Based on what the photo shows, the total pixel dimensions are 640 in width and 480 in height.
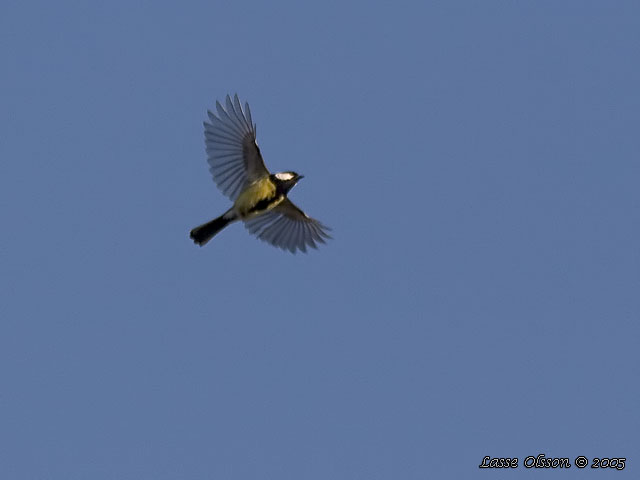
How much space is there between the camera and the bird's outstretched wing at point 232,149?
13.1 m

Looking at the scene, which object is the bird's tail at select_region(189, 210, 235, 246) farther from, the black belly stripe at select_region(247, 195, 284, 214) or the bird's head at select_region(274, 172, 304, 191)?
the bird's head at select_region(274, 172, 304, 191)

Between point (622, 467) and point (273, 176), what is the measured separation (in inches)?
215

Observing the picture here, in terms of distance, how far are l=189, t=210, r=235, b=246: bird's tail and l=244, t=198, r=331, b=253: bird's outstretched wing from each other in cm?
104

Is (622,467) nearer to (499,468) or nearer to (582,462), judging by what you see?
(582,462)

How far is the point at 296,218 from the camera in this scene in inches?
576

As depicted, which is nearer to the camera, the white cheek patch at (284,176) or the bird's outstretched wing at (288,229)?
the white cheek patch at (284,176)

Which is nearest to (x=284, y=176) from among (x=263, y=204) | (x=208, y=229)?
(x=263, y=204)

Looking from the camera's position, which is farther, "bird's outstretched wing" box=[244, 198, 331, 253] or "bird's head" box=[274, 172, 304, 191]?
"bird's outstretched wing" box=[244, 198, 331, 253]

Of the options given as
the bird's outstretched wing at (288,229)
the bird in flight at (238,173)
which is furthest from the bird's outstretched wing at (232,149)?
the bird's outstretched wing at (288,229)

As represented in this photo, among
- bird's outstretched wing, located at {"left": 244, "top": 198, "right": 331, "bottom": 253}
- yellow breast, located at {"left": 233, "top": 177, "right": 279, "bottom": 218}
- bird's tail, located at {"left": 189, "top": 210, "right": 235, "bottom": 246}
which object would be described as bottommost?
bird's tail, located at {"left": 189, "top": 210, "right": 235, "bottom": 246}

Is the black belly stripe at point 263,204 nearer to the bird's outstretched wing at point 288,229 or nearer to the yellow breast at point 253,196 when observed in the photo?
the yellow breast at point 253,196

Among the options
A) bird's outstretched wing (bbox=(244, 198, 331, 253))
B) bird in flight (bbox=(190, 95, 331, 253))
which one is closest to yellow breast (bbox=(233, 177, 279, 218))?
bird in flight (bbox=(190, 95, 331, 253))

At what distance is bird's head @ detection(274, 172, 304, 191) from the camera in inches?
530

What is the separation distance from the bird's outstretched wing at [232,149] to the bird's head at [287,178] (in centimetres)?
19
